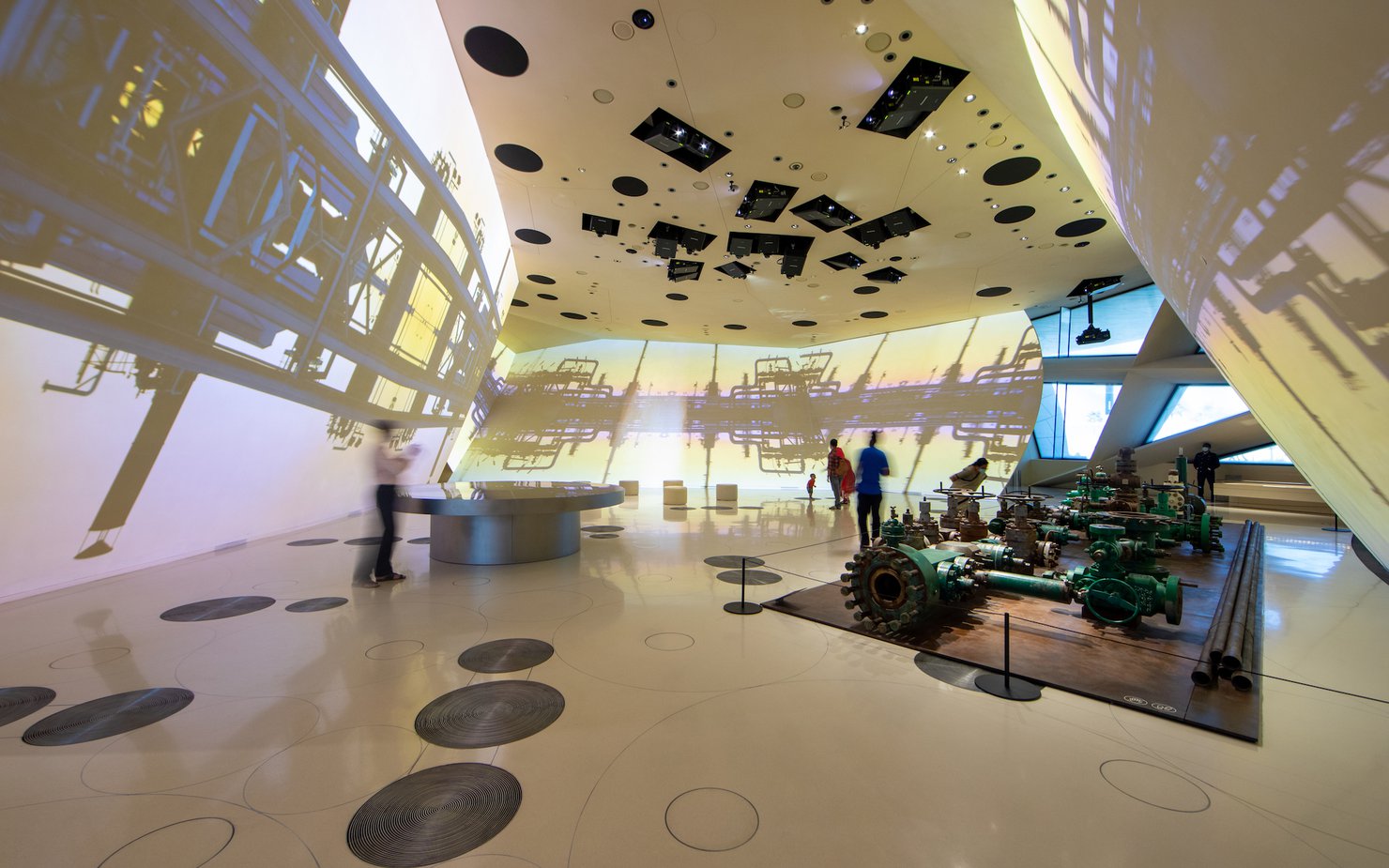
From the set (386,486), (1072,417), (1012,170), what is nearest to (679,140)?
(1012,170)

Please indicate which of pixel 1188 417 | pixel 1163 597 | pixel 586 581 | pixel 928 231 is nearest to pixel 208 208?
pixel 586 581

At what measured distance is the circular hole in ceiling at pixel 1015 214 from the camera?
8406 mm

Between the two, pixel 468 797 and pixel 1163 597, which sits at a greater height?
pixel 1163 597

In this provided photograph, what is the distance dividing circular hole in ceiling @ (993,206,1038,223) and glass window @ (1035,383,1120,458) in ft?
28.3

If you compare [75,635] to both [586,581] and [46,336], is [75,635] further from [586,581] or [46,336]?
[586,581]

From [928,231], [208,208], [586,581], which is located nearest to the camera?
[208,208]

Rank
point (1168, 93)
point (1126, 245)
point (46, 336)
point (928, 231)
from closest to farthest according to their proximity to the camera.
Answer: point (1168, 93) → point (46, 336) → point (928, 231) → point (1126, 245)

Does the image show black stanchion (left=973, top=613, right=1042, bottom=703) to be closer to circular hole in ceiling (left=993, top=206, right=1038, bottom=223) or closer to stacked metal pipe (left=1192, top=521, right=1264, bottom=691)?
stacked metal pipe (left=1192, top=521, right=1264, bottom=691)

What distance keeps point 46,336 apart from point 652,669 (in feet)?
12.9

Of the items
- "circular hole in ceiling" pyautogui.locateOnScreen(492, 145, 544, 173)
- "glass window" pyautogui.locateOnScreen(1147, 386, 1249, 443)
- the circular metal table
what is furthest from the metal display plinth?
"glass window" pyautogui.locateOnScreen(1147, 386, 1249, 443)

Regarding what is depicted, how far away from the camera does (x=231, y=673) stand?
8.45 feet

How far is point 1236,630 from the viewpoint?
3.08 m

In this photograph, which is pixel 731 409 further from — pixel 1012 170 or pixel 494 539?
pixel 494 539

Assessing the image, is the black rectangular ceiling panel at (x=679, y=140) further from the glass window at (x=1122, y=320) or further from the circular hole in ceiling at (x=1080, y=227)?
the glass window at (x=1122, y=320)
